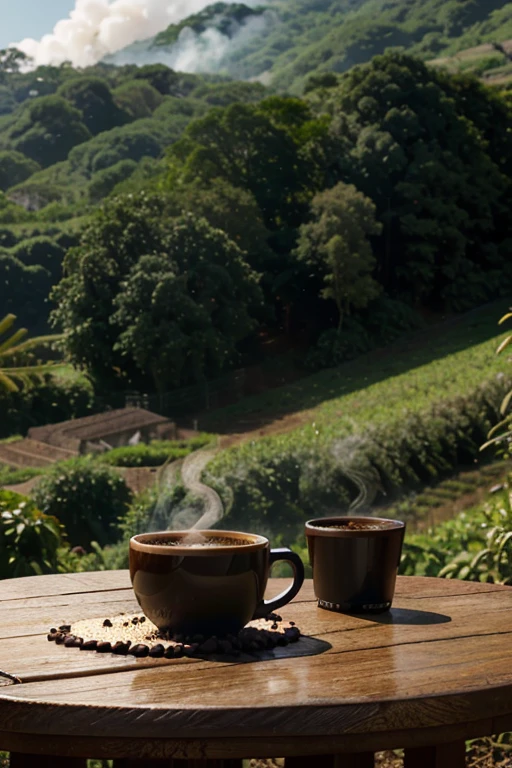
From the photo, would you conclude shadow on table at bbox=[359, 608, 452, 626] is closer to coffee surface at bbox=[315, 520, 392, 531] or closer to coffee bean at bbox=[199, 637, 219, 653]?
coffee surface at bbox=[315, 520, 392, 531]

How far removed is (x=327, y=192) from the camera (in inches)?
182

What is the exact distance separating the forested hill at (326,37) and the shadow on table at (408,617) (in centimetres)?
406

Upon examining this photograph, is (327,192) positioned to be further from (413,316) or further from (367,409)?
A: (367,409)

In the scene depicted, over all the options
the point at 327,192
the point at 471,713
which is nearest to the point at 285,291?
the point at 327,192

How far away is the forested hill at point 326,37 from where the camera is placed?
4844 millimetres

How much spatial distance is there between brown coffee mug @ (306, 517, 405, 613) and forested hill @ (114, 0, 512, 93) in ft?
13.3

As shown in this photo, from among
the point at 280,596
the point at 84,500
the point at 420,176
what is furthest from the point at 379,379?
the point at 280,596

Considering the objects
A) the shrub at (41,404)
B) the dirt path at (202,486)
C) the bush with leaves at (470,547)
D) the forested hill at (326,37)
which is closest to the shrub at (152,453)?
the dirt path at (202,486)

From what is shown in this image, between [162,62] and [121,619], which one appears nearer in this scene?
[121,619]

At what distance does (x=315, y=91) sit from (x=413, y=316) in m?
1.15

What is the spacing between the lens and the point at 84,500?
4.22m

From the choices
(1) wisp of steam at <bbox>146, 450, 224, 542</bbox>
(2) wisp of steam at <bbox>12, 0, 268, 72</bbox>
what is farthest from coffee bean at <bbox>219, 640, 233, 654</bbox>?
(2) wisp of steam at <bbox>12, 0, 268, 72</bbox>

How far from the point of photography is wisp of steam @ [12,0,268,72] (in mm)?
4555

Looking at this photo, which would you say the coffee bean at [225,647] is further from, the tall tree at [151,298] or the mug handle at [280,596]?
the tall tree at [151,298]
